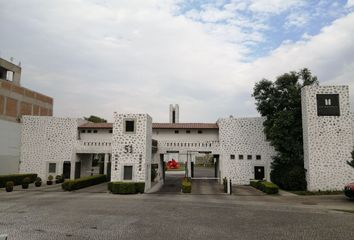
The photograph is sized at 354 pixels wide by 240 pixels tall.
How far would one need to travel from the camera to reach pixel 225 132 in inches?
1462

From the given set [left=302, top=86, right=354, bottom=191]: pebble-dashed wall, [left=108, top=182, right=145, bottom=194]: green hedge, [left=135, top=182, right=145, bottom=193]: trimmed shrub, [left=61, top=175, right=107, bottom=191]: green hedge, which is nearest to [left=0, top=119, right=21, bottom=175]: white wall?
[left=61, top=175, right=107, bottom=191]: green hedge

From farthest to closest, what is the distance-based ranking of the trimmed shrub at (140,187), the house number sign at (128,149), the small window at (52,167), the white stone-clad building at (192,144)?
the small window at (52,167) → the house number sign at (128,149) → the white stone-clad building at (192,144) → the trimmed shrub at (140,187)

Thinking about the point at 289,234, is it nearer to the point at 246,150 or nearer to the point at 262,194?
the point at 262,194

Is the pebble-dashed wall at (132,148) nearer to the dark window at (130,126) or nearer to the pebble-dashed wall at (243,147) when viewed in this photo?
the dark window at (130,126)

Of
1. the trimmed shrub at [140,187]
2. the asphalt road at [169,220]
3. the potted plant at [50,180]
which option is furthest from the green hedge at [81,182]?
the trimmed shrub at [140,187]

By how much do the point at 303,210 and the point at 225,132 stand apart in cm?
1870

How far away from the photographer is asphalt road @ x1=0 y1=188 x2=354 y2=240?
42.4ft

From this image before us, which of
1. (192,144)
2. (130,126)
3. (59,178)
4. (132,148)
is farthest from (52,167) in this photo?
(192,144)

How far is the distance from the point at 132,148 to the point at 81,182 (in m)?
7.01

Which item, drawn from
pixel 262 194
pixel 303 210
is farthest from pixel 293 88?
pixel 303 210

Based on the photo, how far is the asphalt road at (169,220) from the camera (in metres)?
12.9

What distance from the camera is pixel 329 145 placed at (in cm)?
2873

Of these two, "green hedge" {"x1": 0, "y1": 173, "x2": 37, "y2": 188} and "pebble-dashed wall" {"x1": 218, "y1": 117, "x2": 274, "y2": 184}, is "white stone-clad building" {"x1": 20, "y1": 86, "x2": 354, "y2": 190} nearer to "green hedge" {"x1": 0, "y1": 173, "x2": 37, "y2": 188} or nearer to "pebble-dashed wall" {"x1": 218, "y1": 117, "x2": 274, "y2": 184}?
"pebble-dashed wall" {"x1": 218, "y1": 117, "x2": 274, "y2": 184}

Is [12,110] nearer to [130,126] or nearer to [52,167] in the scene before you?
[52,167]
